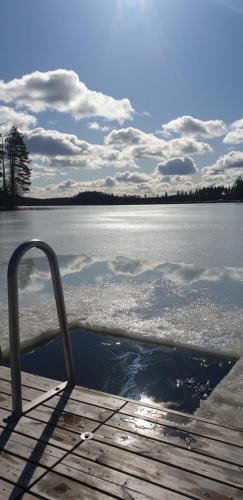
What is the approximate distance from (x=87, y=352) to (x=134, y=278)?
3.81 meters

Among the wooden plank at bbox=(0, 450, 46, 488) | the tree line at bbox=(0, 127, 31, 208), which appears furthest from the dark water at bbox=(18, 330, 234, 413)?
the tree line at bbox=(0, 127, 31, 208)

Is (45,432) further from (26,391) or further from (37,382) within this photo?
(37,382)

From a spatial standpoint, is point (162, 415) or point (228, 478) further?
point (162, 415)

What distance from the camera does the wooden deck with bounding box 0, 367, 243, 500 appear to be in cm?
177

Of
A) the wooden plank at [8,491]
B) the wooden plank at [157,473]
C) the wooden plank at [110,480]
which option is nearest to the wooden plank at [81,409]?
the wooden plank at [157,473]

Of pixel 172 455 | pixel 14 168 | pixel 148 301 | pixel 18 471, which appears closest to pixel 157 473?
pixel 172 455

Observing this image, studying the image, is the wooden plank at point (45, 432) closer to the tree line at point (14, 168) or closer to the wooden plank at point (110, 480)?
the wooden plank at point (110, 480)

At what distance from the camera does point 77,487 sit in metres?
1.79

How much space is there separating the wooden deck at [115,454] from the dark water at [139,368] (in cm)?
100

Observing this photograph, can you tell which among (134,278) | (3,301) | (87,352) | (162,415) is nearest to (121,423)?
(162,415)

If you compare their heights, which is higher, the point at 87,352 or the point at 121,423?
the point at 121,423

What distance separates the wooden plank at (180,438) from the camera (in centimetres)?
198

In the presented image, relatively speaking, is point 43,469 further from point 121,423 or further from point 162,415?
point 162,415

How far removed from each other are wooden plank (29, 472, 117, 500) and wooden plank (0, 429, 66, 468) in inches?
4.1
